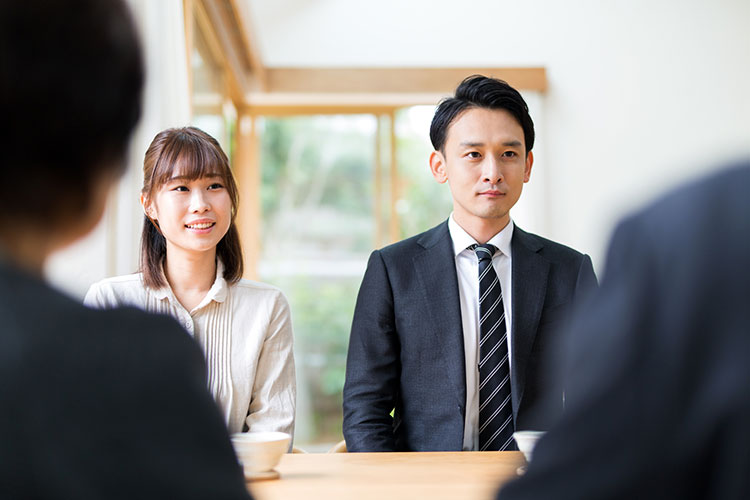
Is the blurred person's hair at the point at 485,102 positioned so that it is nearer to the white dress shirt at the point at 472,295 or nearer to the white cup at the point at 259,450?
the white dress shirt at the point at 472,295

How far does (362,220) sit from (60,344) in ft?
13.9

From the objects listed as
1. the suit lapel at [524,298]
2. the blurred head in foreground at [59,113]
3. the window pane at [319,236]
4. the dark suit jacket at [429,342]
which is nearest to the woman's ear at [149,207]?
the dark suit jacket at [429,342]

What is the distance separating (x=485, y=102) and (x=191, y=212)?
93 centimetres

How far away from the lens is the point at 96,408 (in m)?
0.56

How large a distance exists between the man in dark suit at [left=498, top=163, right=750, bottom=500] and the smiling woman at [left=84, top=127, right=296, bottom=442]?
139 centimetres

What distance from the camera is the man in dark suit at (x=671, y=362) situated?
1.67 feet

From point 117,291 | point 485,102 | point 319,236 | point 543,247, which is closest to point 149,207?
point 117,291

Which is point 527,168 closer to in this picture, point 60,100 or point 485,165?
point 485,165

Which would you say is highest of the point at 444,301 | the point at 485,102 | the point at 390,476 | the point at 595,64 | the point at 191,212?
the point at 595,64

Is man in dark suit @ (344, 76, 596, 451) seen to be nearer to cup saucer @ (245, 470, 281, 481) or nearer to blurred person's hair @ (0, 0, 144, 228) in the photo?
cup saucer @ (245, 470, 281, 481)

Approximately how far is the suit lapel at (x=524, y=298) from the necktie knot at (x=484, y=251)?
7 cm

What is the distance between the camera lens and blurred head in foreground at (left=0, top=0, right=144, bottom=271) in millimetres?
593

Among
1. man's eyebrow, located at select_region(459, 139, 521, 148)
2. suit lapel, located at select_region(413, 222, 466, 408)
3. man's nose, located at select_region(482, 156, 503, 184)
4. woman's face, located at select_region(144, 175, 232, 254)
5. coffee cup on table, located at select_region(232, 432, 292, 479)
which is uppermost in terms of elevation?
man's eyebrow, located at select_region(459, 139, 521, 148)

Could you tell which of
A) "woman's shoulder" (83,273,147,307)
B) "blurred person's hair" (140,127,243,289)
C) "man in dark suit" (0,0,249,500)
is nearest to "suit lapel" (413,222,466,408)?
"blurred person's hair" (140,127,243,289)
